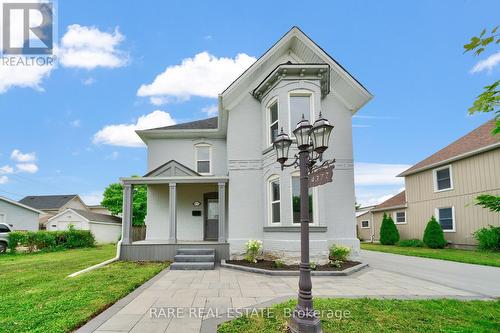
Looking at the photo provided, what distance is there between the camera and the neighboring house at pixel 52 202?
35812 millimetres

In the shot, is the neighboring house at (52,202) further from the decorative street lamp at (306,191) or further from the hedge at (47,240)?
the decorative street lamp at (306,191)

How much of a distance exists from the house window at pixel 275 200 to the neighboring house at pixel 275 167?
2 centimetres

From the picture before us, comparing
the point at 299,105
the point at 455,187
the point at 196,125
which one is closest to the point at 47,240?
the point at 196,125

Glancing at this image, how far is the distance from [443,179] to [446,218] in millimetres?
2273

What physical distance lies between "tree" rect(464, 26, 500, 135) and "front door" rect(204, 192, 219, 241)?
11.3m

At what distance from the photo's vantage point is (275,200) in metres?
10.3

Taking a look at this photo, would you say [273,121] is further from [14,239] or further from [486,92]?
[14,239]

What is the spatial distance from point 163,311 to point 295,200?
5721mm

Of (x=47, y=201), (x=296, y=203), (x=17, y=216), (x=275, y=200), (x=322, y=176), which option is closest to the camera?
(x=322, y=176)

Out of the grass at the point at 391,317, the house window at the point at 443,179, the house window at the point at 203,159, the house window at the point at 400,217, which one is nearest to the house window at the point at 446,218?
the house window at the point at 443,179

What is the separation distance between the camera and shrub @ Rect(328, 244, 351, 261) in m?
9.69

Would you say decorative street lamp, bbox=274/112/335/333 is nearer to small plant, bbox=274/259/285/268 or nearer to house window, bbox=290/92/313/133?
small plant, bbox=274/259/285/268

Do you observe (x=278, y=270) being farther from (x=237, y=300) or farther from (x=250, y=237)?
(x=237, y=300)

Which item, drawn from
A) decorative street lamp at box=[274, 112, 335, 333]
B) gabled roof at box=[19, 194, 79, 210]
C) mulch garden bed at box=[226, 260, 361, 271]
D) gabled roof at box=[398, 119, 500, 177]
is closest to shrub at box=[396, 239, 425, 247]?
gabled roof at box=[398, 119, 500, 177]
